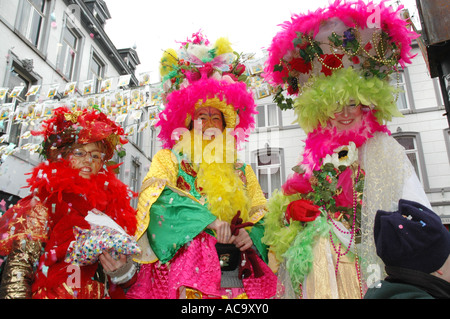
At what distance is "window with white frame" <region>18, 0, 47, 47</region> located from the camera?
8797 mm

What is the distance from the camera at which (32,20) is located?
912 cm

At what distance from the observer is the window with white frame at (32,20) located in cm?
880

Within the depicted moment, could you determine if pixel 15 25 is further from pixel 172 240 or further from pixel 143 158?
pixel 172 240

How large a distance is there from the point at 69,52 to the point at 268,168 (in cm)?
676

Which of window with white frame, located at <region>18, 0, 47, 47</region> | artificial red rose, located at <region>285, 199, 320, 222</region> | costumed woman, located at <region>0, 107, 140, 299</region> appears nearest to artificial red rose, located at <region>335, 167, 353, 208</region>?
artificial red rose, located at <region>285, 199, 320, 222</region>

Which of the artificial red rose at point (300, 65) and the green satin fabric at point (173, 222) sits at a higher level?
the artificial red rose at point (300, 65)

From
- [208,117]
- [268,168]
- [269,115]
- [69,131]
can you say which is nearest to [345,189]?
[208,117]

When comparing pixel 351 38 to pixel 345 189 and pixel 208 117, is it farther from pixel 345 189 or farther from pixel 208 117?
pixel 208 117

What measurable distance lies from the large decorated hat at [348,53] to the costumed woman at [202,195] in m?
0.65

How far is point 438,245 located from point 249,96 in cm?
202

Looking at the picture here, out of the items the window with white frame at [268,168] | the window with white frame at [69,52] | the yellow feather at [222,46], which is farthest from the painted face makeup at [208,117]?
the window with white frame at [69,52]

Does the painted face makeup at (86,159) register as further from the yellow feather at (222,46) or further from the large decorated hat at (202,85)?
the yellow feather at (222,46)

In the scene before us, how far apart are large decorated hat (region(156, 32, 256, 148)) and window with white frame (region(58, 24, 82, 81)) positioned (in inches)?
318

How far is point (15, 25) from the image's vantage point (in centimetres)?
837
